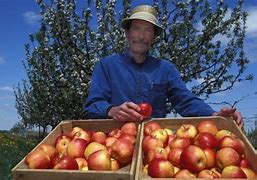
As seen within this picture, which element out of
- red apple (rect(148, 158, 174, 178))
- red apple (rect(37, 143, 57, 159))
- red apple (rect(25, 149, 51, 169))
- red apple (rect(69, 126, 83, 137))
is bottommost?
red apple (rect(148, 158, 174, 178))

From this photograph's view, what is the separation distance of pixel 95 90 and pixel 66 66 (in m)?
7.70

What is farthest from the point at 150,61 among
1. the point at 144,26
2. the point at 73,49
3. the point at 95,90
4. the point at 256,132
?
the point at 256,132

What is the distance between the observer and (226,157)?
2.51 metres

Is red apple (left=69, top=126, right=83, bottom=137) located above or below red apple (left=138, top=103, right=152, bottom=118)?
below

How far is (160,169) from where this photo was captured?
2.29 m

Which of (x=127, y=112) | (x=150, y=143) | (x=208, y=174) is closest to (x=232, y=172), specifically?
(x=208, y=174)

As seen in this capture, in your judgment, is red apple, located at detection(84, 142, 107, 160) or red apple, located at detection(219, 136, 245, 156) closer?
red apple, located at detection(219, 136, 245, 156)

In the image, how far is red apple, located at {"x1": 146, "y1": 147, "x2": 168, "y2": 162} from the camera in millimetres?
2586

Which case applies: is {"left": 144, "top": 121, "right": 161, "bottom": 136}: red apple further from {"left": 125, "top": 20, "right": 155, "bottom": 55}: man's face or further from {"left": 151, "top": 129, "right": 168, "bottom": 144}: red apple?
{"left": 125, "top": 20, "right": 155, "bottom": 55}: man's face

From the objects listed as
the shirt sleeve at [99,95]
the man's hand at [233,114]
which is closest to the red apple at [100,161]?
the shirt sleeve at [99,95]

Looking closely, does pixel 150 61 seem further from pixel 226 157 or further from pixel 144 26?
pixel 226 157

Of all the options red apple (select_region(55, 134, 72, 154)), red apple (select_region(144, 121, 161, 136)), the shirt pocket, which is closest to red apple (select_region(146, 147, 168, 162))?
red apple (select_region(144, 121, 161, 136))

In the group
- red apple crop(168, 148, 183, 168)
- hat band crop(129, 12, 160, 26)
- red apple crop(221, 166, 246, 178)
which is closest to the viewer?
red apple crop(221, 166, 246, 178)

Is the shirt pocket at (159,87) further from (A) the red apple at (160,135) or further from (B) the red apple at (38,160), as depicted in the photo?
(B) the red apple at (38,160)
